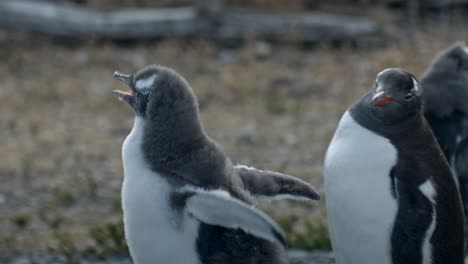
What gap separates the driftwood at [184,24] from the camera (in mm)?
11289

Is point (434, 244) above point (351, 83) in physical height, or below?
above

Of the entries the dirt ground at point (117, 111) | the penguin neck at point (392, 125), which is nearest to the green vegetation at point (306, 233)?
the dirt ground at point (117, 111)

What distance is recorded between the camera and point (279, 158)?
8.52 m

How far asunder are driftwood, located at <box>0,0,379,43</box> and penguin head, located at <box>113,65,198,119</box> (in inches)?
270

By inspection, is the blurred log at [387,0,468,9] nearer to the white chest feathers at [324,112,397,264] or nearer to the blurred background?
the blurred background

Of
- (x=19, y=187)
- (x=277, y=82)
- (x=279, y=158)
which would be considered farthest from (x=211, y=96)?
(x=19, y=187)

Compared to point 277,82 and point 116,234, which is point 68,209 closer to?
point 116,234

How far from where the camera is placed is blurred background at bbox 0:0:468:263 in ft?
25.4

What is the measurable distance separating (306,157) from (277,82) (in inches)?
82.6

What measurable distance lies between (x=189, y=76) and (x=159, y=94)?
641 cm

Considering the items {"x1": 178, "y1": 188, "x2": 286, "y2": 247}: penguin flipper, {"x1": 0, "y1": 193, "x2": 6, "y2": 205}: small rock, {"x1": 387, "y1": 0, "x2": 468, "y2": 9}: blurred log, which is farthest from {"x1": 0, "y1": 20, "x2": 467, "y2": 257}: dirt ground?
{"x1": 178, "y1": 188, "x2": 286, "y2": 247}: penguin flipper

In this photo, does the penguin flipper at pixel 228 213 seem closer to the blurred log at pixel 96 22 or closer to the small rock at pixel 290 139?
the small rock at pixel 290 139

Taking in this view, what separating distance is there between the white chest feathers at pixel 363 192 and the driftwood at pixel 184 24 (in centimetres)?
683

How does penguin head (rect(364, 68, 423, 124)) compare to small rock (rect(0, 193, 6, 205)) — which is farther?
small rock (rect(0, 193, 6, 205))
